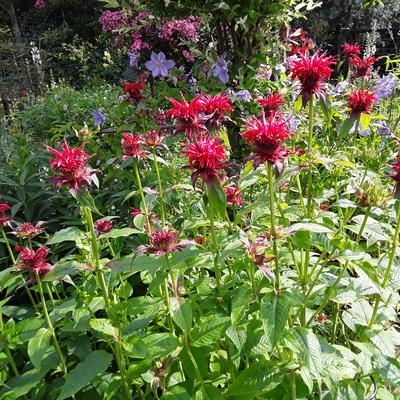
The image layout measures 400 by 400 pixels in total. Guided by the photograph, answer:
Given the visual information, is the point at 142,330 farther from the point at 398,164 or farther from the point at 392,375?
the point at 398,164

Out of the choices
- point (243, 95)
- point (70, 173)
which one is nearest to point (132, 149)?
Answer: point (70, 173)

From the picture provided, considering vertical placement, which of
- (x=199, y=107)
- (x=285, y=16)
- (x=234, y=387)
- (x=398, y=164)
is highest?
(x=285, y=16)

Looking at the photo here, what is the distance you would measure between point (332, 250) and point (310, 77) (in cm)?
49

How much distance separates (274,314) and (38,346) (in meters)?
0.64

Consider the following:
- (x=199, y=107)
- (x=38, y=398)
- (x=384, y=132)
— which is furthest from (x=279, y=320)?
(x=384, y=132)

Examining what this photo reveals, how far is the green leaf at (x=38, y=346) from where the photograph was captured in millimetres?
1014

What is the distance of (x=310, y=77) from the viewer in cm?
109

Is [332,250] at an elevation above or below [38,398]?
above

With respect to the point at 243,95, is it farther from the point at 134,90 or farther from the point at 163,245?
the point at 163,245

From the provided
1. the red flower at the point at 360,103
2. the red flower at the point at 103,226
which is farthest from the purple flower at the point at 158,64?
the red flower at the point at 360,103

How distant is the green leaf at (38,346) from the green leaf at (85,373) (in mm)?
92

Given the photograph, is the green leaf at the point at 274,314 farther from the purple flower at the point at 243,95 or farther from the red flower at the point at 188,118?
the purple flower at the point at 243,95

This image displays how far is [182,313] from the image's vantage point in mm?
974

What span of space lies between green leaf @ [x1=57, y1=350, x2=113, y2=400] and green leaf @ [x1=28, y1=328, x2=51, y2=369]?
0.09 metres
